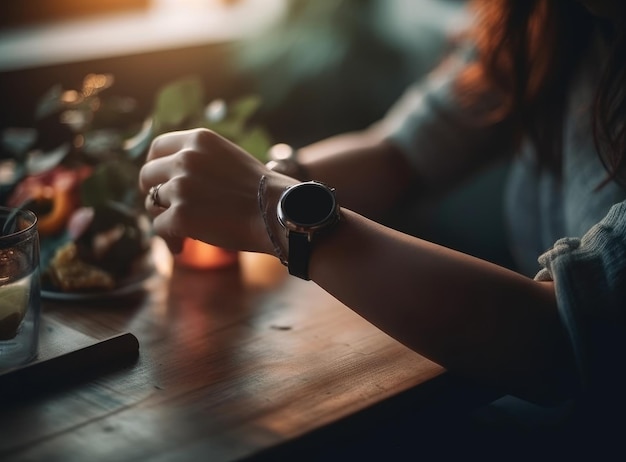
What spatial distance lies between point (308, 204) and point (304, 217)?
0.8 inches

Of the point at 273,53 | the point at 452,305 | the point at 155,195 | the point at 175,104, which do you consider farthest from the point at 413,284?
the point at 273,53

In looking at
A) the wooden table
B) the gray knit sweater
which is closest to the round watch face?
the wooden table

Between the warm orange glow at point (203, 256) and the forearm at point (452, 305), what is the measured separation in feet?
0.76

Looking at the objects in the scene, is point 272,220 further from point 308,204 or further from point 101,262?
point 101,262

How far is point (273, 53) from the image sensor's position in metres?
2.14

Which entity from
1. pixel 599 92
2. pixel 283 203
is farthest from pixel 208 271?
pixel 599 92

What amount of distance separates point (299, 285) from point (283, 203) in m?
0.19

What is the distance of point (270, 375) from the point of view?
757mm

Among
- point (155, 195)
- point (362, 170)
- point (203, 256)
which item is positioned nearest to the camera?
point (155, 195)

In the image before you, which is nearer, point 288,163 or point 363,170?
point 288,163

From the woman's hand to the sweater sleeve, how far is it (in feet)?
1.04

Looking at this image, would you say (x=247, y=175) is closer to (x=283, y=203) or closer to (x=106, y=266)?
(x=283, y=203)

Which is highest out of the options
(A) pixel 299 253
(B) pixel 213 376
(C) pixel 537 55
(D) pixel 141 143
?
(C) pixel 537 55

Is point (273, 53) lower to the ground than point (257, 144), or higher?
higher
